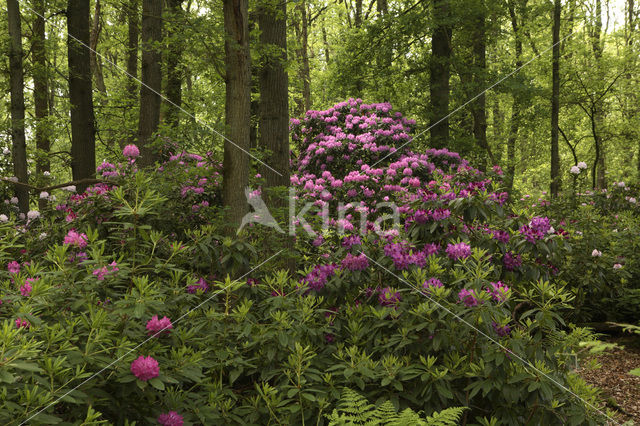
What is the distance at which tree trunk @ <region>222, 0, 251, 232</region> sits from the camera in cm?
398

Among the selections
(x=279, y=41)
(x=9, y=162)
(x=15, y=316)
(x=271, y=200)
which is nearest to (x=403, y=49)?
(x=279, y=41)

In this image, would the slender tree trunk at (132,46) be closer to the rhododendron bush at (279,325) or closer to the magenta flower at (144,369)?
the rhododendron bush at (279,325)

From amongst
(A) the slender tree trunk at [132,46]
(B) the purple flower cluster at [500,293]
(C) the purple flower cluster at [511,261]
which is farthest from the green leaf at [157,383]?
(A) the slender tree trunk at [132,46]

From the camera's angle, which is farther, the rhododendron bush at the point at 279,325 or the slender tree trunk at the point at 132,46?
the slender tree trunk at the point at 132,46

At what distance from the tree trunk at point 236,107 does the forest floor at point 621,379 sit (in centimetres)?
337

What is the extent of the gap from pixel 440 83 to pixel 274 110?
5.55 m

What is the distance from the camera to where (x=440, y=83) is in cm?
994

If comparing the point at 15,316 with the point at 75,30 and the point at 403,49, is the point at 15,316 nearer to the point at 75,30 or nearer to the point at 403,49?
the point at 75,30

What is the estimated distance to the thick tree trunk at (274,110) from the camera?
5.52m

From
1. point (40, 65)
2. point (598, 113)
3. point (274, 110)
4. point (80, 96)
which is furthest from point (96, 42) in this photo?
point (598, 113)

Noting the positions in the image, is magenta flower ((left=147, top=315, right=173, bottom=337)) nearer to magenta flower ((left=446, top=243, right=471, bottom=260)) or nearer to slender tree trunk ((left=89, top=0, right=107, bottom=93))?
magenta flower ((left=446, top=243, right=471, bottom=260))

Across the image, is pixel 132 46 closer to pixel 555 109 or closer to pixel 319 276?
pixel 555 109

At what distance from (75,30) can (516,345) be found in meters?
7.81

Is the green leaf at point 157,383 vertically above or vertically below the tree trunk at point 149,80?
below
